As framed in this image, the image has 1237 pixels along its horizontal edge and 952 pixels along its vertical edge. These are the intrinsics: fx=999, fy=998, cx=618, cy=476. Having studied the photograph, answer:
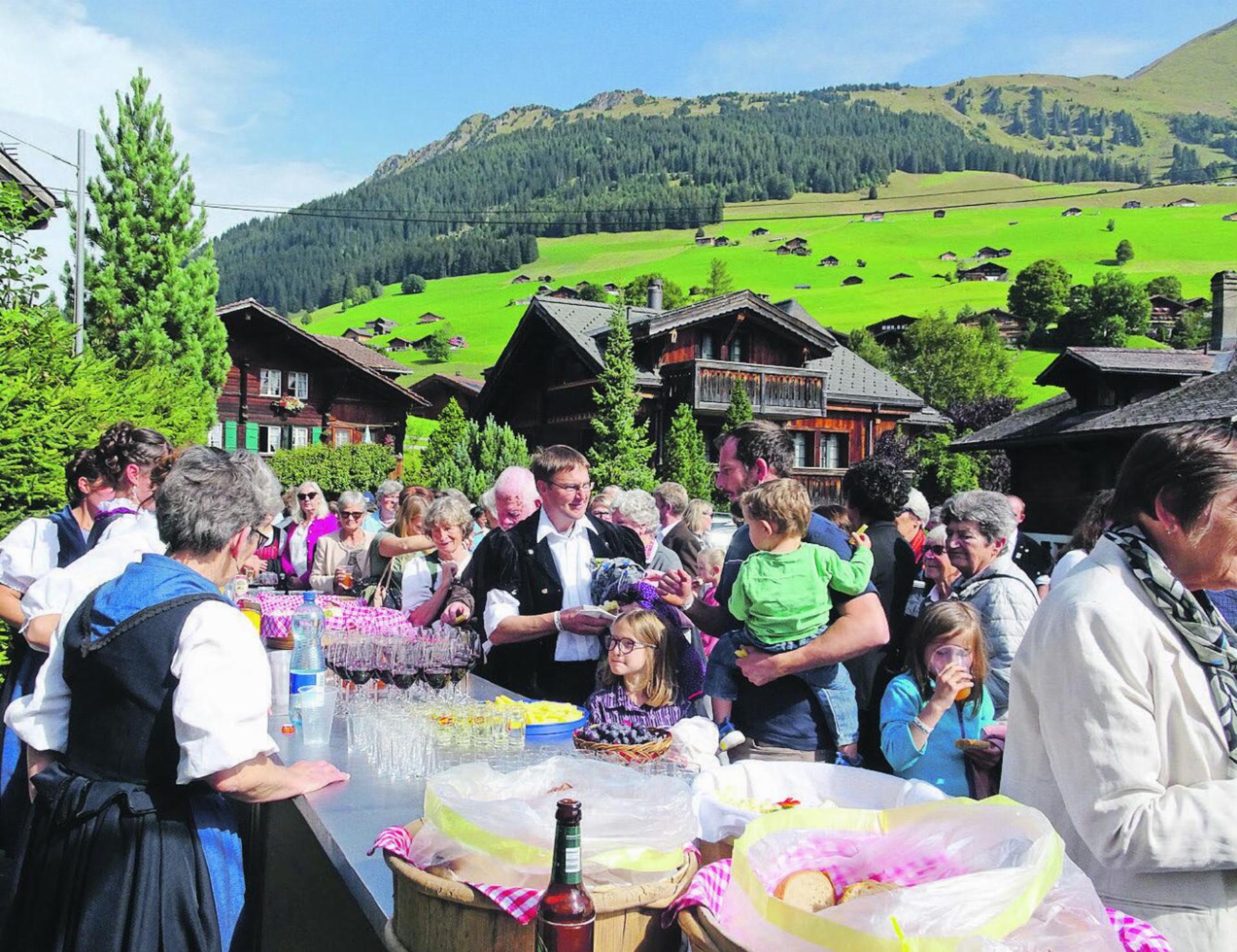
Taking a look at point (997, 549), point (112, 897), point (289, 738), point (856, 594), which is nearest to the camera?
point (112, 897)

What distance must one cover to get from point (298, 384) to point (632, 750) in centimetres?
3583

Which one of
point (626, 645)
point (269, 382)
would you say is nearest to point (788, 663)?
point (626, 645)

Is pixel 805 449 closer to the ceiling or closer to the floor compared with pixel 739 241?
closer to the floor

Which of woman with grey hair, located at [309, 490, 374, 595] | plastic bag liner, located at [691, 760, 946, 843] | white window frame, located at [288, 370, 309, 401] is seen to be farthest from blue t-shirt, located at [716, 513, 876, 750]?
white window frame, located at [288, 370, 309, 401]

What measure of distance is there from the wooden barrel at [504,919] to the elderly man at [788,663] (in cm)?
195

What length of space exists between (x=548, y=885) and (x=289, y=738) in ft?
6.98

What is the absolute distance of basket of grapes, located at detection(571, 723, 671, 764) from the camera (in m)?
2.83

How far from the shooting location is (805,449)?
3575 centimetres

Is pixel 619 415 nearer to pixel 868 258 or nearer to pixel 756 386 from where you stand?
pixel 756 386

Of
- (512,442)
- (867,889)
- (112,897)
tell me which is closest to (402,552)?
(112,897)

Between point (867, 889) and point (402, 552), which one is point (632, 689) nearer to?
point (867, 889)

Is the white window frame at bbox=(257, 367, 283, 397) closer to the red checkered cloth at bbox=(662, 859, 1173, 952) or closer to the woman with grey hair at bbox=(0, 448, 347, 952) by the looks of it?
the woman with grey hair at bbox=(0, 448, 347, 952)

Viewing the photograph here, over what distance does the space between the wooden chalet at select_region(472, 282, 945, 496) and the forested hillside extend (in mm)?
89450

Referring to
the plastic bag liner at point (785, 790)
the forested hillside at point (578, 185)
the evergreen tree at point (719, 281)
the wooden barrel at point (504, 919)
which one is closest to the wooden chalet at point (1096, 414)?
the plastic bag liner at point (785, 790)
